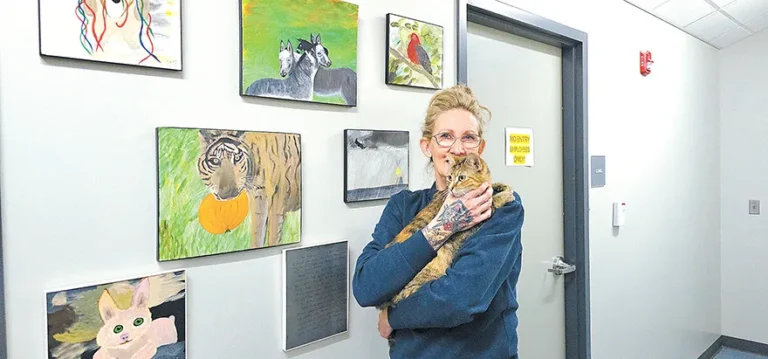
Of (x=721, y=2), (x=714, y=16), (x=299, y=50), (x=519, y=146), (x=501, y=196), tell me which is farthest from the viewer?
(x=714, y=16)

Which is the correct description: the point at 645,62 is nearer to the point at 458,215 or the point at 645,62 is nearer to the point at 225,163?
the point at 458,215

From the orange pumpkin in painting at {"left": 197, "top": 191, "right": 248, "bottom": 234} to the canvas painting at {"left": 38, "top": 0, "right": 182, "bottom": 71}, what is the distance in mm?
305

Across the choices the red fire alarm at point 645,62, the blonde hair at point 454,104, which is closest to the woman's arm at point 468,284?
the blonde hair at point 454,104

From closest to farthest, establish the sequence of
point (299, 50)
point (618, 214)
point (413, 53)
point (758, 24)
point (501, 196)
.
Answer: point (501, 196), point (299, 50), point (413, 53), point (618, 214), point (758, 24)

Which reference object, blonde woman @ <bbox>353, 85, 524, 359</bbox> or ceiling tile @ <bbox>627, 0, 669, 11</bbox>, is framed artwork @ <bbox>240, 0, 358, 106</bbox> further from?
ceiling tile @ <bbox>627, 0, 669, 11</bbox>

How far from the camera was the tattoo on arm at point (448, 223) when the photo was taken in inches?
41.8

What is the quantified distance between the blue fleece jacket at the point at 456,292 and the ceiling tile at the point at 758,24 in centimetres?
331

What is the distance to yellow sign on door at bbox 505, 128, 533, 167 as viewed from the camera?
215 centimetres

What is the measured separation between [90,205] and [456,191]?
0.73m

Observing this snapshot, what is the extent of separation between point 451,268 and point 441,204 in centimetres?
16

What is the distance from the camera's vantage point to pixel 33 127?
92 cm

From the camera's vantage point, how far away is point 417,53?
1619 millimetres

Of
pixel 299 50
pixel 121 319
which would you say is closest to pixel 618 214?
pixel 299 50

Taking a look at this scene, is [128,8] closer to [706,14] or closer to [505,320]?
[505,320]
